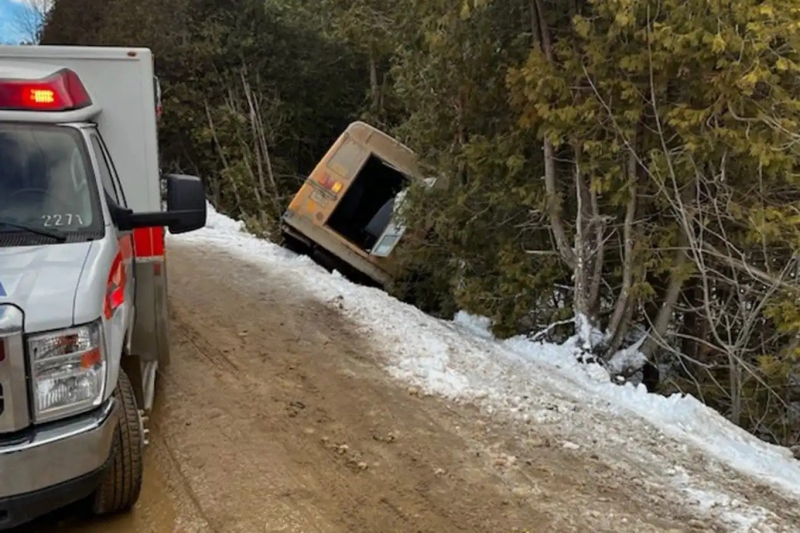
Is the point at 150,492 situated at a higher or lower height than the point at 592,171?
lower

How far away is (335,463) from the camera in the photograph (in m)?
4.90

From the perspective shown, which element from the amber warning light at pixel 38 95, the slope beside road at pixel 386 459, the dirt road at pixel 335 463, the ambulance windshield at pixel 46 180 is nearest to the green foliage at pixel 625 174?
the slope beside road at pixel 386 459

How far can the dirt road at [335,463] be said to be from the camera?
4230 millimetres

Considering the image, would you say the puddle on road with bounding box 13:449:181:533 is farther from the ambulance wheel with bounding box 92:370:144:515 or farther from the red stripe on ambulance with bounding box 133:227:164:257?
the red stripe on ambulance with bounding box 133:227:164:257

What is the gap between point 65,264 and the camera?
3.55 m

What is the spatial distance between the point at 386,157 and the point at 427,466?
9.39 metres

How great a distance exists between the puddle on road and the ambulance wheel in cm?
8

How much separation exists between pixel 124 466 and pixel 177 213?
4.68 ft

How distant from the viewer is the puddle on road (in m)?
3.93

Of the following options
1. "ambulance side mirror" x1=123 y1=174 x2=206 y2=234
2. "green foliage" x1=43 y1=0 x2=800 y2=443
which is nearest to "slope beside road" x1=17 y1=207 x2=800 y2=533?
"ambulance side mirror" x1=123 y1=174 x2=206 y2=234

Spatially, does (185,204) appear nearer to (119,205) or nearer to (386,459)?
(119,205)

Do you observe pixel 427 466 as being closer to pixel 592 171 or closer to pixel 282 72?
pixel 592 171

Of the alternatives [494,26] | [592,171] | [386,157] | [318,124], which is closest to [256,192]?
[318,124]

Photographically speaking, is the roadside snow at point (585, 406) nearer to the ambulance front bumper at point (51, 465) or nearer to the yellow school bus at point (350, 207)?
the ambulance front bumper at point (51, 465)
